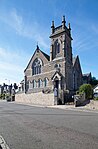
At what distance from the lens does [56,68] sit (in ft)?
133

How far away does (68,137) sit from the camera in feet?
24.8

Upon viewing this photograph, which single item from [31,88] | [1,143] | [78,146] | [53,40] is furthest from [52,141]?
[31,88]

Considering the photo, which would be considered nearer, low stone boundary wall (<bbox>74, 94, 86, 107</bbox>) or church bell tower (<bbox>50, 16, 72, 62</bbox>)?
low stone boundary wall (<bbox>74, 94, 86, 107</bbox>)

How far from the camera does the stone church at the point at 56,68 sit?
→ 39500 mm

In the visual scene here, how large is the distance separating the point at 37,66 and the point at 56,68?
787 cm

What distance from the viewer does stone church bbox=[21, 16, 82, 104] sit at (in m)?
39.5

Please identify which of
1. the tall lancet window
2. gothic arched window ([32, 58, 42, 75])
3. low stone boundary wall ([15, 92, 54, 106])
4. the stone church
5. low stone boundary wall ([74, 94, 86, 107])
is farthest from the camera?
gothic arched window ([32, 58, 42, 75])

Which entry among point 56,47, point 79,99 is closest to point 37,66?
point 56,47

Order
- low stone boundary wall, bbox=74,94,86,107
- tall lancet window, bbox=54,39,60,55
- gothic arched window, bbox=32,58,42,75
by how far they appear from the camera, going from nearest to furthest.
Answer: low stone boundary wall, bbox=74,94,86,107 < tall lancet window, bbox=54,39,60,55 < gothic arched window, bbox=32,58,42,75

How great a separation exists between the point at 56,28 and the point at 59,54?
680 centimetres

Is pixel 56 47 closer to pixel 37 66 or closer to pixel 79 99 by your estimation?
pixel 37 66

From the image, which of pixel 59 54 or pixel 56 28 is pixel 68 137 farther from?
pixel 56 28

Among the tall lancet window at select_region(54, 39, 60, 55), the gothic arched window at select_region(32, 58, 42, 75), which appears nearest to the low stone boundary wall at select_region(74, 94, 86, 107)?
the tall lancet window at select_region(54, 39, 60, 55)

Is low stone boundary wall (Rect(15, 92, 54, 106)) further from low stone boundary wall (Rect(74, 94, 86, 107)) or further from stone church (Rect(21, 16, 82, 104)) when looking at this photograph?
low stone boundary wall (Rect(74, 94, 86, 107))
